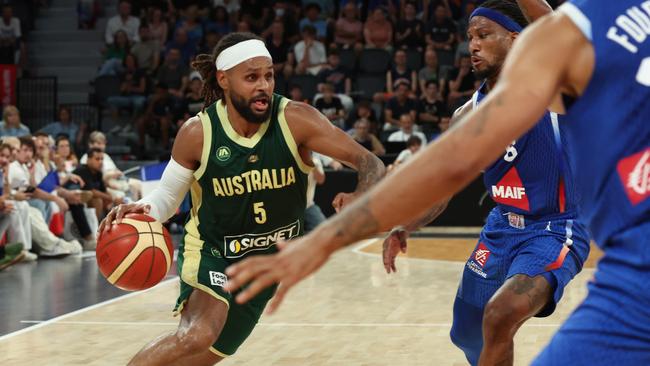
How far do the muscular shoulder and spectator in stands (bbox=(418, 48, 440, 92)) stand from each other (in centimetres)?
1275

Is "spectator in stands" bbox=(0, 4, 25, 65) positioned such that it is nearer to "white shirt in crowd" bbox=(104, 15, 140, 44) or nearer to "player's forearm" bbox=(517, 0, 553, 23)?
"white shirt in crowd" bbox=(104, 15, 140, 44)

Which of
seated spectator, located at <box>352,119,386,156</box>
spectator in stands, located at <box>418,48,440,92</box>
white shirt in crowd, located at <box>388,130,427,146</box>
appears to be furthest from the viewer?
spectator in stands, located at <box>418,48,440,92</box>

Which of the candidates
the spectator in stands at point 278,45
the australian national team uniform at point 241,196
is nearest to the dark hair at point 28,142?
the spectator in stands at point 278,45

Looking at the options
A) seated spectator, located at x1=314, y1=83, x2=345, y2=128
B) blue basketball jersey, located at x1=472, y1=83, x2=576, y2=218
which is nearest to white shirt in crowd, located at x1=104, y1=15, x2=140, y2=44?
seated spectator, located at x1=314, y1=83, x2=345, y2=128

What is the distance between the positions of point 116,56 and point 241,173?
1555cm

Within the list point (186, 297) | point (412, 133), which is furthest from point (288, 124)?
point (412, 133)

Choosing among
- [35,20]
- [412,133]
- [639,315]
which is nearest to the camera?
[639,315]

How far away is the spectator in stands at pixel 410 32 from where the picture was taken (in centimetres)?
1866

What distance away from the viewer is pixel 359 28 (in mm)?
18938

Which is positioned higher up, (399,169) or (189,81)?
(399,169)

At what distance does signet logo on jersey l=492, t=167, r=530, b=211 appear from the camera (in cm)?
498

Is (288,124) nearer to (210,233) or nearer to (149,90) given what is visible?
(210,233)

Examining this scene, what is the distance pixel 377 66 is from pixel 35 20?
7.81 metres

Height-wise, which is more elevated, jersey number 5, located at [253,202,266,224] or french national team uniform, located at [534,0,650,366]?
french national team uniform, located at [534,0,650,366]
